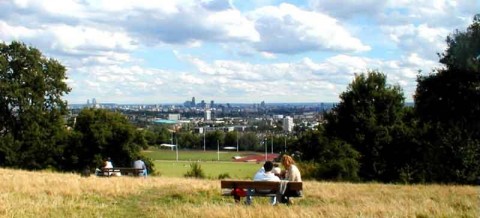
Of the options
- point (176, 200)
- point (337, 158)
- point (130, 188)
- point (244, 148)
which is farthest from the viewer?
point (244, 148)

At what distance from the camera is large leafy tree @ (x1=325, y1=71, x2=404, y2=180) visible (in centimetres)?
4378

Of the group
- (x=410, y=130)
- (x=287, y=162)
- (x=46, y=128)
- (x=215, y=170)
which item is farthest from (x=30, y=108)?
(x=287, y=162)

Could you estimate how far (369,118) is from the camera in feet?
144

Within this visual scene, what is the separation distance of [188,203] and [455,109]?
24.1m

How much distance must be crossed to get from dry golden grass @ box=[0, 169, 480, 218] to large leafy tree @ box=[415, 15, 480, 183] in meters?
16.9

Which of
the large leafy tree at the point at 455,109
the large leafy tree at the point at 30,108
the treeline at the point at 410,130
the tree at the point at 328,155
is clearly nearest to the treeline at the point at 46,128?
the large leafy tree at the point at 30,108

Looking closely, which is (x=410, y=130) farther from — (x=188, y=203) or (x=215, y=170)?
(x=188, y=203)

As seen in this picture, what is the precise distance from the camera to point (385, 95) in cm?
4497

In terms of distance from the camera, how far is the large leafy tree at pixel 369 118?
43781mm

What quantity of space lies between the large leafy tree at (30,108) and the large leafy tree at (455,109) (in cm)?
2908

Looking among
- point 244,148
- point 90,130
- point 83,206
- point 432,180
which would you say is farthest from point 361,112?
point 244,148

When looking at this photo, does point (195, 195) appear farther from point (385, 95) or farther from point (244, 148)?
point (244, 148)

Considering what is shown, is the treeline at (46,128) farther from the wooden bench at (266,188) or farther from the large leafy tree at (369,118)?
the wooden bench at (266,188)

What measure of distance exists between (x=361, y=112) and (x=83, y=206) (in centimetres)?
3409
